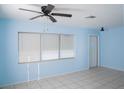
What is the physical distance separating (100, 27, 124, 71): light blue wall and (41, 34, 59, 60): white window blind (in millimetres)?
3004

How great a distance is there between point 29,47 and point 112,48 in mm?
4293

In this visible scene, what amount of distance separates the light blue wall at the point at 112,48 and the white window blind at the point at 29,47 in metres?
3.88

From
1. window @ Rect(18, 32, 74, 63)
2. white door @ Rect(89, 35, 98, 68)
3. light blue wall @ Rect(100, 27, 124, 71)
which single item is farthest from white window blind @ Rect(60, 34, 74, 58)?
light blue wall @ Rect(100, 27, 124, 71)

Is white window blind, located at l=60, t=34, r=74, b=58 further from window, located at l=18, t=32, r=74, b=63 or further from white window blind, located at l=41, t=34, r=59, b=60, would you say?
white window blind, located at l=41, t=34, r=59, b=60

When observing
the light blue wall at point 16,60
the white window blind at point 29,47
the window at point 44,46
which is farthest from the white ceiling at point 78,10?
the window at point 44,46

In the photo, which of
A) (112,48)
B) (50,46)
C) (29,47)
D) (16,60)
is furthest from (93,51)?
(16,60)

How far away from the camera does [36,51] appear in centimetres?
412

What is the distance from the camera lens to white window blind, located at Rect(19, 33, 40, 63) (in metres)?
3.80

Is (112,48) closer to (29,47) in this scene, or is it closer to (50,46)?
(50,46)

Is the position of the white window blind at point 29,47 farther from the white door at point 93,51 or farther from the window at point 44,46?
the white door at point 93,51

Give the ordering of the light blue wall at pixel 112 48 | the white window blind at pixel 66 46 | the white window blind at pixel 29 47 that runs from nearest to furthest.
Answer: the white window blind at pixel 29 47 → the white window blind at pixel 66 46 → the light blue wall at pixel 112 48

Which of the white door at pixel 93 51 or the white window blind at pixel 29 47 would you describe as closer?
the white window blind at pixel 29 47

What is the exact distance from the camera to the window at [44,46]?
386 cm
